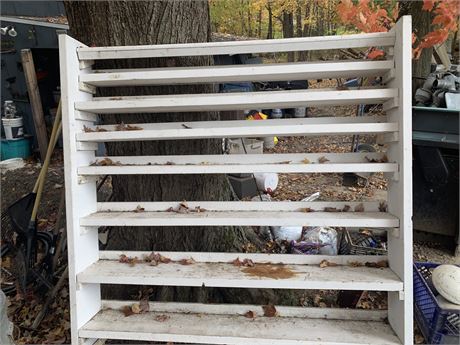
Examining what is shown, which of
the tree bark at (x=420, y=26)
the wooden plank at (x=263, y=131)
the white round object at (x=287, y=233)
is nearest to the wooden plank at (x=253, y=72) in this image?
the wooden plank at (x=263, y=131)

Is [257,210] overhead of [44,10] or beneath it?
beneath

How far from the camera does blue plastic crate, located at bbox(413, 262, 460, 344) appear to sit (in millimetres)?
2207

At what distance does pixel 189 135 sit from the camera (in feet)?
5.42

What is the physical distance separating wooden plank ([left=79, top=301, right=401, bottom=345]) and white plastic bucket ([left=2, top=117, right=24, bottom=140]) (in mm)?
7251

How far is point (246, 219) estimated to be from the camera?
65.6 inches

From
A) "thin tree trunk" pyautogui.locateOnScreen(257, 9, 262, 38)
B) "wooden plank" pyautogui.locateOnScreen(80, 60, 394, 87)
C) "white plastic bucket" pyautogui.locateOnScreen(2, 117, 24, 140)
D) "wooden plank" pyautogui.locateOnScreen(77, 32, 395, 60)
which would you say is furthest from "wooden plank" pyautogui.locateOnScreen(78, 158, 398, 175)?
"thin tree trunk" pyautogui.locateOnScreen(257, 9, 262, 38)

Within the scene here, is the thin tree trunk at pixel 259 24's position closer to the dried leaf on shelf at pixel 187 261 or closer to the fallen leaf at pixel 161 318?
the dried leaf on shelf at pixel 187 261

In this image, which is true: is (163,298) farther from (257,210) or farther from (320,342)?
(320,342)

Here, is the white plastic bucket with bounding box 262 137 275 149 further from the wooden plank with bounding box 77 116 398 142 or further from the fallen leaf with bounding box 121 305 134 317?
the fallen leaf with bounding box 121 305 134 317

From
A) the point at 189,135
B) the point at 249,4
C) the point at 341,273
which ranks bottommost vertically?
the point at 341,273

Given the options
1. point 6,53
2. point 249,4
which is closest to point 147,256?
point 6,53

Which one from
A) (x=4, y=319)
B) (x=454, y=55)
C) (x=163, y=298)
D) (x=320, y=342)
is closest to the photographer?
(x=320, y=342)

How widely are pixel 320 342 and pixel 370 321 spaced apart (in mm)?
320

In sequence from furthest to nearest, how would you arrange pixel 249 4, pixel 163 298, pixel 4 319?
pixel 249 4
pixel 163 298
pixel 4 319
